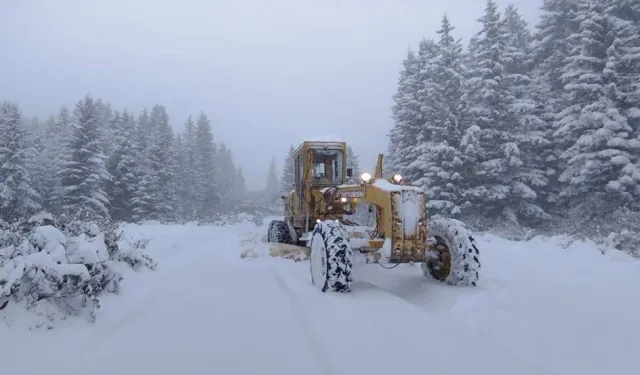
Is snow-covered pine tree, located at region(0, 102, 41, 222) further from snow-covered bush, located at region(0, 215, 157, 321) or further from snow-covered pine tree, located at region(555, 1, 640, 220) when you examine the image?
snow-covered pine tree, located at region(555, 1, 640, 220)

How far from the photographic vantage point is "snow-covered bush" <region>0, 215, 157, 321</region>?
4.16 m

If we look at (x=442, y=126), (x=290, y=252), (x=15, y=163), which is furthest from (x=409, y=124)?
(x=15, y=163)

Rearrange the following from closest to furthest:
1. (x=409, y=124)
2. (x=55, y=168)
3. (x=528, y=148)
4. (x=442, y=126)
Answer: (x=528, y=148)
(x=442, y=126)
(x=409, y=124)
(x=55, y=168)

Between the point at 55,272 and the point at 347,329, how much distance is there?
307 centimetres

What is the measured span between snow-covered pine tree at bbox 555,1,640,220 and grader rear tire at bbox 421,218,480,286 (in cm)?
1203

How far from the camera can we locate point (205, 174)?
51438 mm

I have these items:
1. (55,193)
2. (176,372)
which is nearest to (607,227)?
(176,372)

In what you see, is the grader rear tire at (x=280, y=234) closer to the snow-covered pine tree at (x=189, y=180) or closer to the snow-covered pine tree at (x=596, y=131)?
the snow-covered pine tree at (x=596, y=131)

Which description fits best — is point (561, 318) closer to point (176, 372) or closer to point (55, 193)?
point (176, 372)

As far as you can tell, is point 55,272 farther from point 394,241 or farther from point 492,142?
point 492,142

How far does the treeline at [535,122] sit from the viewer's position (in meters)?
16.8

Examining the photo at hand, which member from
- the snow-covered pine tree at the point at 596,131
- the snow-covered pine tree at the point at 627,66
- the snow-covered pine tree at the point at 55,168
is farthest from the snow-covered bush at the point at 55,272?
the snow-covered pine tree at the point at 55,168

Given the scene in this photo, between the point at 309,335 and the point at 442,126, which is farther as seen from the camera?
the point at 442,126

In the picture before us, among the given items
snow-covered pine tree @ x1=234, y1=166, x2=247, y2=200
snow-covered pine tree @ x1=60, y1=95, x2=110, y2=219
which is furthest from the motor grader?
snow-covered pine tree @ x1=234, y1=166, x2=247, y2=200
